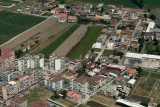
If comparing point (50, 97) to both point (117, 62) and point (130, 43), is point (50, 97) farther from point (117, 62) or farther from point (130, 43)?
point (130, 43)

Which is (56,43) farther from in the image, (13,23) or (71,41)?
(13,23)

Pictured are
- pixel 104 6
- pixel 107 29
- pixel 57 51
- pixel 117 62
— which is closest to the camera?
pixel 117 62

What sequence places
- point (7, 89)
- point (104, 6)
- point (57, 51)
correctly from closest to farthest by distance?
point (7, 89) → point (57, 51) → point (104, 6)

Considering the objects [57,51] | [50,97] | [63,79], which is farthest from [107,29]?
[50,97]

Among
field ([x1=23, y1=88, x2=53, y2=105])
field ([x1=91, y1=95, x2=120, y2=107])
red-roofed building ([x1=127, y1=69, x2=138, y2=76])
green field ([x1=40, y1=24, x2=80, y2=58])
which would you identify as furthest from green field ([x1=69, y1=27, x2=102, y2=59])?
field ([x1=91, y1=95, x2=120, y2=107])

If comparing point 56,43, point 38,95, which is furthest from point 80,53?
point 38,95

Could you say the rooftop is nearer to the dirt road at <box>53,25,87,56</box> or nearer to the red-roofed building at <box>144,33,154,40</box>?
the dirt road at <box>53,25,87,56</box>
